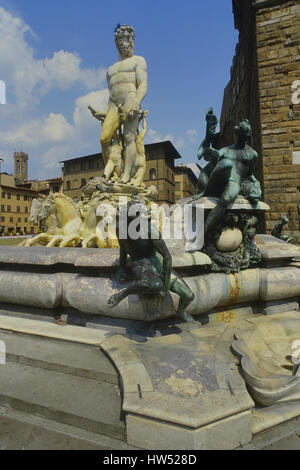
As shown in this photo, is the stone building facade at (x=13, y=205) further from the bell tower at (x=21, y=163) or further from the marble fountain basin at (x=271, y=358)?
the marble fountain basin at (x=271, y=358)

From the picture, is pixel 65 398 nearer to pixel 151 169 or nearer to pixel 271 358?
pixel 271 358

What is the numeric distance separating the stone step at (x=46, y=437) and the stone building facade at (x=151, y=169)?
4559 cm

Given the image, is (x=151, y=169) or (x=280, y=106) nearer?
(x=280, y=106)

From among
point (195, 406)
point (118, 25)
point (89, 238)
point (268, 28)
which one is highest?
point (268, 28)

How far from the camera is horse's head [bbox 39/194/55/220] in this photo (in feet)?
18.9

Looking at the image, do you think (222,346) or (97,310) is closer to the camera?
(222,346)

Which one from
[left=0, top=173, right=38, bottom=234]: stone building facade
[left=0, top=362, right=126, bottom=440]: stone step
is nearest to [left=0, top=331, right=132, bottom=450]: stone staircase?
[left=0, top=362, right=126, bottom=440]: stone step

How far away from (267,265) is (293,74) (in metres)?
9.40

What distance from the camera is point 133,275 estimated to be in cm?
292

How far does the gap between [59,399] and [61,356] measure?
539 mm

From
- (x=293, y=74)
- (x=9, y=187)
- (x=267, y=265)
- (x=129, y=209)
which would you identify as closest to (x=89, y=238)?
(x=129, y=209)

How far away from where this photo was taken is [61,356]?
2.59 metres

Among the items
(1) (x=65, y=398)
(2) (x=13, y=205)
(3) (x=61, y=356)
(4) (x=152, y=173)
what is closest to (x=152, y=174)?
(4) (x=152, y=173)

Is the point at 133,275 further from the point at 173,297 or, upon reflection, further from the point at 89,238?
the point at 89,238
